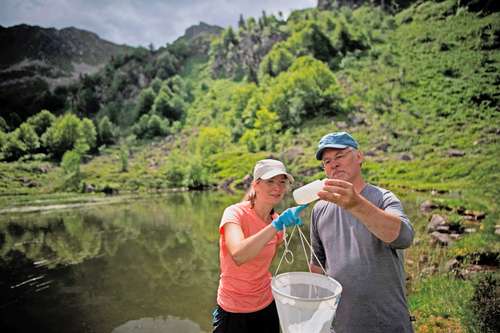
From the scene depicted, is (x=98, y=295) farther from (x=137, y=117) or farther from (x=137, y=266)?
(x=137, y=117)

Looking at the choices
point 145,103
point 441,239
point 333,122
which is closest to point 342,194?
point 441,239

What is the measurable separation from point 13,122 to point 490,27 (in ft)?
449

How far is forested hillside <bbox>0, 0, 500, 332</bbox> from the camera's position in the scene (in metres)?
16.2

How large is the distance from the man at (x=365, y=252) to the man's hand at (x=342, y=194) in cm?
4

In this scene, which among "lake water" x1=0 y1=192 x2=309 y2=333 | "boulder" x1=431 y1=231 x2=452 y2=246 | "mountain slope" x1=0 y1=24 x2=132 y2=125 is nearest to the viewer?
"lake water" x1=0 y1=192 x2=309 y2=333

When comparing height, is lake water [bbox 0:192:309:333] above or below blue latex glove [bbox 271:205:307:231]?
below

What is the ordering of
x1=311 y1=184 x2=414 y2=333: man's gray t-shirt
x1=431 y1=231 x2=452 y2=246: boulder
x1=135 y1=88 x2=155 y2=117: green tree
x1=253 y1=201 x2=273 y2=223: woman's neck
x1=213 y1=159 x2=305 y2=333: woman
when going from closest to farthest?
1. x1=311 y1=184 x2=414 y2=333: man's gray t-shirt
2. x1=213 y1=159 x2=305 y2=333: woman
3. x1=253 y1=201 x2=273 y2=223: woman's neck
4. x1=431 y1=231 x2=452 y2=246: boulder
5. x1=135 y1=88 x2=155 y2=117: green tree

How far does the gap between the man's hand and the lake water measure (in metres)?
6.70

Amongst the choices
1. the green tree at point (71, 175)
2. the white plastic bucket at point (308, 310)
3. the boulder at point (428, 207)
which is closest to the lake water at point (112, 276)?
the white plastic bucket at point (308, 310)

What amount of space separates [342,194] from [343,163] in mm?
645

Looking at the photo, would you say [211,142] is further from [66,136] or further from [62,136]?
[62,136]

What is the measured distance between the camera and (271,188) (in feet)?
10.6

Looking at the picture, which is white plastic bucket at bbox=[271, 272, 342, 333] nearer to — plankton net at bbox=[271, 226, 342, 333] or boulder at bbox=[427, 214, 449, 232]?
plankton net at bbox=[271, 226, 342, 333]

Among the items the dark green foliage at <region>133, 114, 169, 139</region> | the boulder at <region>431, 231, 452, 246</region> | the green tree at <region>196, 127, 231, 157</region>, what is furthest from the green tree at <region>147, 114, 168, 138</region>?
the boulder at <region>431, 231, 452, 246</region>
